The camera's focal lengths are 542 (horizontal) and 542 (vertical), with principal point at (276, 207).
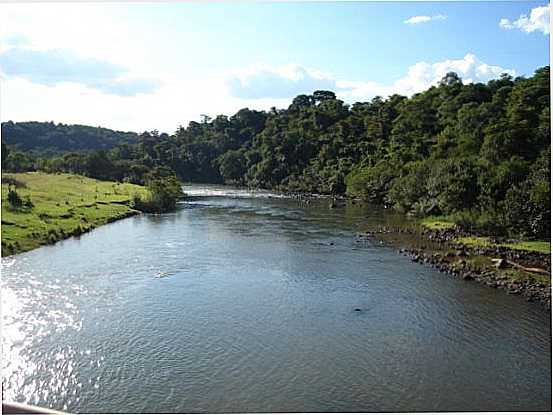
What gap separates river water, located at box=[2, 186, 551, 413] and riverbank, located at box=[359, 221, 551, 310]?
0.42m

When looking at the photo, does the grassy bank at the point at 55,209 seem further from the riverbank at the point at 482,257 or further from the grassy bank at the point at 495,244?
the grassy bank at the point at 495,244

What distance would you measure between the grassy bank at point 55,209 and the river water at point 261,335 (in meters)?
0.94

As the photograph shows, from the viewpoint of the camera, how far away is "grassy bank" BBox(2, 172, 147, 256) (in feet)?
47.5

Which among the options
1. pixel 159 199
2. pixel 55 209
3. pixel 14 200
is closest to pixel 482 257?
pixel 14 200

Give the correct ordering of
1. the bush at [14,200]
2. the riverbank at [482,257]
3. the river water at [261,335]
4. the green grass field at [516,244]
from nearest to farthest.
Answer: the river water at [261,335] → the riverbank at [482,257] → the green grass field at [516,244] → the bush at [14,200]

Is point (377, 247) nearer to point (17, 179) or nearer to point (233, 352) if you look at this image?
point (233, 352)

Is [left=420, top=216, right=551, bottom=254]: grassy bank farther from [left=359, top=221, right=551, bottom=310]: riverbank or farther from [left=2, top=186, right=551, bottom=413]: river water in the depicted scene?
[left=2, top=186, right=551, bottom=413]: river water

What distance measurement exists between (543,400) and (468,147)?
17238 millimetres

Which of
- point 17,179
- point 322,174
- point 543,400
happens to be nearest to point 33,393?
point 543,400

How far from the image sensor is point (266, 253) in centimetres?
1438

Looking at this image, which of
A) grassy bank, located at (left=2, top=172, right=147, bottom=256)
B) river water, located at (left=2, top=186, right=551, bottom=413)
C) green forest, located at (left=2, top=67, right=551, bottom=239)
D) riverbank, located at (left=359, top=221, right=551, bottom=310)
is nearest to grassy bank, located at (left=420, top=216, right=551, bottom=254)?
riverbank, located at (left=359, top=221, right=551, bottom=310)

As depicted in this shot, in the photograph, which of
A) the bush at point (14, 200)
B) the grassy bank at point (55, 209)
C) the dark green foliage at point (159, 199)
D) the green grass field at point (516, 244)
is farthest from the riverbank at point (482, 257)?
the dark green foliage at point (159, 199)

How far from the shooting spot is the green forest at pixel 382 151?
54.4 ft

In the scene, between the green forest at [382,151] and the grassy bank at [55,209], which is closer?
the grassy bank at [55,209]
